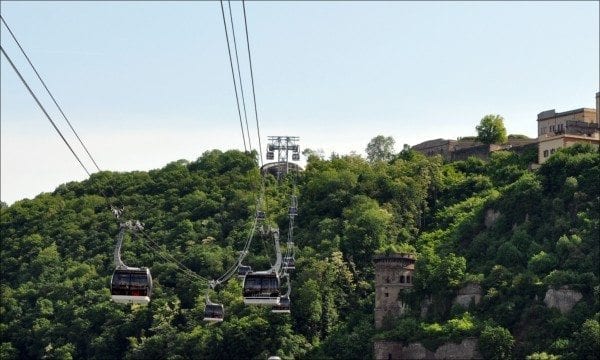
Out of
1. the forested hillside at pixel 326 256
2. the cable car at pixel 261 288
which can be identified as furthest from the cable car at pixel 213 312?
the forested hillside at pixel 326 256

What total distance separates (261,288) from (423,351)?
43.3m

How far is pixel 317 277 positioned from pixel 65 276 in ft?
109

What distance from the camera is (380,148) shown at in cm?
17750

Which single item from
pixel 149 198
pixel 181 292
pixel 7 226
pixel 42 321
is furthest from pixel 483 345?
pixel 7 226

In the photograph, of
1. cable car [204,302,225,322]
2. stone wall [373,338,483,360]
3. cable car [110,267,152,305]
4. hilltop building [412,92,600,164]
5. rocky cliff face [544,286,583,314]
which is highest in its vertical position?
hilltop building [412,92,600,164]

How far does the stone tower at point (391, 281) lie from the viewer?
12838 centimetres

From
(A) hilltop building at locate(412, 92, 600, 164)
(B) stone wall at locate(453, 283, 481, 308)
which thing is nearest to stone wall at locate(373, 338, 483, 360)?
(B) stone wall at locate(453, 283, 481, 308)

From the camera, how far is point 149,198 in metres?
170

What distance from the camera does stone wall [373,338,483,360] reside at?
11719 cm

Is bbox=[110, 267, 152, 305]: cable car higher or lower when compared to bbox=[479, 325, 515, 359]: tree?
higher

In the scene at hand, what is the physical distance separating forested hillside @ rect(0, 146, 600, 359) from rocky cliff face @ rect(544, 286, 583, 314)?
18.8 inches

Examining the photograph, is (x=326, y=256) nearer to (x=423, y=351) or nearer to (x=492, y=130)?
(x=423, y=351)

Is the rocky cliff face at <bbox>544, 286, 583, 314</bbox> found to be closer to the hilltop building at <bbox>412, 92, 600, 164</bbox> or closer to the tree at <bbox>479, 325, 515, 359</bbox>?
the tree at <bbox>479, 325, 515, 359</bbox>

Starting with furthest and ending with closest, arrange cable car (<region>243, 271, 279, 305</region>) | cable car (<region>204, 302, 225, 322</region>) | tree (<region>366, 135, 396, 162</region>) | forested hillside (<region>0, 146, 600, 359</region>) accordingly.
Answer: tree (<region>366, 135, 396, 162</region>), forested hillside (<region>0, 146, 600, 359</region>), cable car (<region>204, 302, 225, 322</region>), cable car (<region>243, 271, 279, 305</region>)
